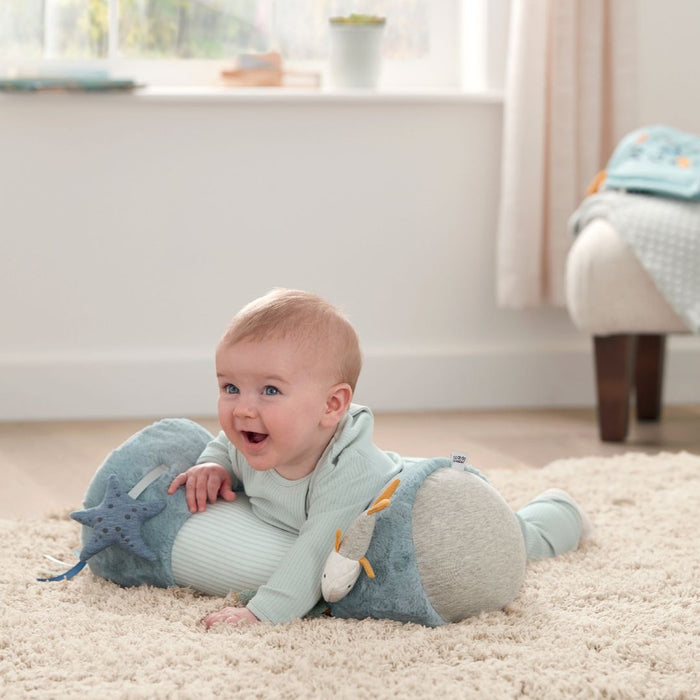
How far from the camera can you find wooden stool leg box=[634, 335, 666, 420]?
274 cm

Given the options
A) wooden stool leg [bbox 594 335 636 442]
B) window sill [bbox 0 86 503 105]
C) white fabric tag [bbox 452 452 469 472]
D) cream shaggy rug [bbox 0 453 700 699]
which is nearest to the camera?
cream shaggy rug [bbox 0 453 700 699]

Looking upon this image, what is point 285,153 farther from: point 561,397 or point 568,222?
point 561,397

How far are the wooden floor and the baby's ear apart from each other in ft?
2.29

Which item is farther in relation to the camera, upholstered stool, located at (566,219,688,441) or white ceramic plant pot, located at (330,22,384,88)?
white ceramic plant pot, located at (330,22,384,88)

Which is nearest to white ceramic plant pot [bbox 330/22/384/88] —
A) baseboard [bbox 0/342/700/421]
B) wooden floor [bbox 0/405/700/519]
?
baseboard [bbox 0/342/700/421]

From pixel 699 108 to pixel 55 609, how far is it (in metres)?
2.25

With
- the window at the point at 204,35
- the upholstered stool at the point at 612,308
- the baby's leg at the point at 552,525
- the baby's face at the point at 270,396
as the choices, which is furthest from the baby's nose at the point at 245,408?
the window at the point at 204,35

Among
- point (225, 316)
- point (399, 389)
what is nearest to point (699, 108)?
point (399, 389)

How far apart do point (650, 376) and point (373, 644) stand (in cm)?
171

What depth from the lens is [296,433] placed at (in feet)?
4.41

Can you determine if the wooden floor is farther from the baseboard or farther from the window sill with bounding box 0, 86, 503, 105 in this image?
the window sill with bounding box 0, 86, 503, 105

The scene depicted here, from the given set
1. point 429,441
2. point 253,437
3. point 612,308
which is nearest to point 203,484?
point 253,437

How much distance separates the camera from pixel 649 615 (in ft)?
4.38

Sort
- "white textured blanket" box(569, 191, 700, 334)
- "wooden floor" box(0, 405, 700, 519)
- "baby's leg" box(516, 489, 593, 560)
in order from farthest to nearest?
"white textured blanket" box(569, 191, 700, 334)
"wooden floor" box(0, 405, 700, 519)
"baby's leg" box(516, 489, 593, 560)
